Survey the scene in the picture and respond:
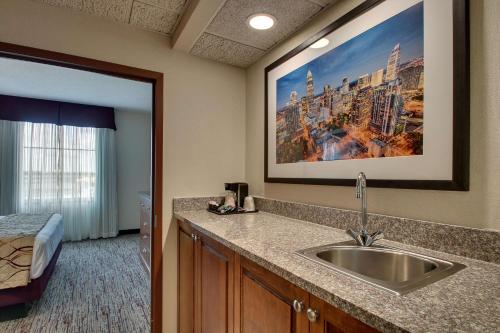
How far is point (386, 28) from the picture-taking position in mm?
1192

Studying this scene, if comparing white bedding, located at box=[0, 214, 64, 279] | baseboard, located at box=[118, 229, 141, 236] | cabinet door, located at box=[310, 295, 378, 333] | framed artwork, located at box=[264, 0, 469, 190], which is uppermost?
framed artwork, located at box=[264, 0, 469, 190]

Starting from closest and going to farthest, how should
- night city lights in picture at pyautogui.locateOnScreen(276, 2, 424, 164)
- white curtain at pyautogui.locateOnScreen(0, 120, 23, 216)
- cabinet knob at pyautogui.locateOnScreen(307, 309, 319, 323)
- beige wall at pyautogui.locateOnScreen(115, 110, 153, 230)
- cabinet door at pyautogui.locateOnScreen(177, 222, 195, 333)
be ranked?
cabinet knob at pyautogui.locateOnScreen(307, 309, 319, 323) < night city lights in picture at pyautogui.locateOnScreen(276, 2, 424, 164) < cabinet door at pyautogui.locateOnScreen(177, 222, 195, 333) < white curtain at pyautogui.locateOnScreen(0, 120, 23, 216) < beige wall at pyautogui.locateOnScreen(115, 110, 153, 230)

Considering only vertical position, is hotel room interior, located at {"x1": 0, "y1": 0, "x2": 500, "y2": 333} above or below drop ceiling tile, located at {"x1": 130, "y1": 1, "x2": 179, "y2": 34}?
below

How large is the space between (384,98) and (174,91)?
149 centimetres

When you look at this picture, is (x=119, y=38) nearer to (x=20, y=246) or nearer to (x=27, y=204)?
(x=20, y=246)

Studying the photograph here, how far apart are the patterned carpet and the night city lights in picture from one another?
2.06 meters

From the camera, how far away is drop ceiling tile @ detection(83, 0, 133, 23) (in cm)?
160

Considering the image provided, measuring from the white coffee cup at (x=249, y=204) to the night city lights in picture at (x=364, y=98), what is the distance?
482 mm

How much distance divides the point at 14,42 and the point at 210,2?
46.5 inches

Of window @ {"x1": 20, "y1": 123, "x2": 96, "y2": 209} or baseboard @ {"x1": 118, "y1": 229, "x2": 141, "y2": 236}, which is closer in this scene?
window @ {"x1": 20, "y1": 123, "x2": 96, "y2": 209}

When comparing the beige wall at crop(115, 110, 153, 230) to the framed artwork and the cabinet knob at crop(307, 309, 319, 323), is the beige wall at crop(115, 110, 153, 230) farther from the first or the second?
the cabinet knob at crop(307, 309, 319, 323)

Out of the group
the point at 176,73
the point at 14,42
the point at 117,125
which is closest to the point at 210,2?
the point at 176,73

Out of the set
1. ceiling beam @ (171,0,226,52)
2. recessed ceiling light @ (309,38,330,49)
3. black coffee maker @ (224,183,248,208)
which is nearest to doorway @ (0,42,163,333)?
ceiling beam @ (171,0,226,52)

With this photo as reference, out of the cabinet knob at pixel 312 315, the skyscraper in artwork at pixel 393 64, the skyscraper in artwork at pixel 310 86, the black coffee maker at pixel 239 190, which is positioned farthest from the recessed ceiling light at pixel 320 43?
the cabinet knob at pixel 312 315
